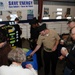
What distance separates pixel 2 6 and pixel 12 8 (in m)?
0.43

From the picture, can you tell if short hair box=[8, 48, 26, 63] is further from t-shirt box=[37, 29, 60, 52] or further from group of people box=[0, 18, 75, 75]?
t-shirt box=[37, 29, 60, 52]

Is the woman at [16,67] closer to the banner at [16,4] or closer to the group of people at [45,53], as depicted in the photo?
the group of people at [45,53]

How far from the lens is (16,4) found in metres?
6.87

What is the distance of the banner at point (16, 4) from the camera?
6.66m

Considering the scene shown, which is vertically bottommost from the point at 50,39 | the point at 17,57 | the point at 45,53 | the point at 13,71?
the point at 45,53

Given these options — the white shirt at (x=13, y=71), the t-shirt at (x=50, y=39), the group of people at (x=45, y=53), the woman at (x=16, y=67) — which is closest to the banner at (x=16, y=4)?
the group of people at (x=45, y=53)

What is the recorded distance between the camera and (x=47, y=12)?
7.61m

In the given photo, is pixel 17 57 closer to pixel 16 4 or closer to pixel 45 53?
pixel 45 53

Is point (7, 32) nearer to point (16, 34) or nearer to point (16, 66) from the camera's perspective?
point (16, 34)

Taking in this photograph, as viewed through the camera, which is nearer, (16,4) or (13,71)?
(13,71)

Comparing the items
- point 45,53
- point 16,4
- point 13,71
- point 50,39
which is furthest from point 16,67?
point 16,4

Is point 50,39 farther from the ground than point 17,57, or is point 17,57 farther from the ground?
point 17,57

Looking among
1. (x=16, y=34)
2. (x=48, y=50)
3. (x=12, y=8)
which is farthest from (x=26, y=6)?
(x=48, y=50)

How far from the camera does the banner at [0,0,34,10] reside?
6.66m
